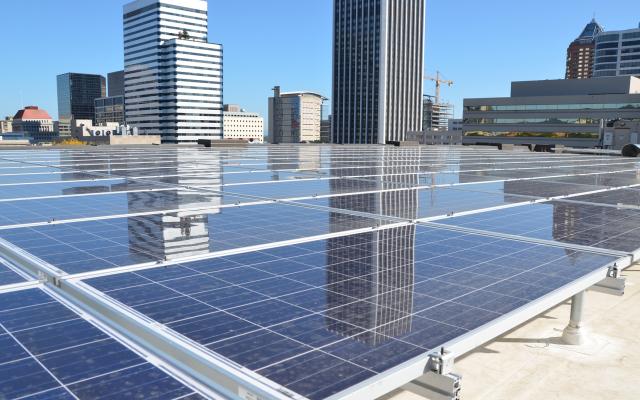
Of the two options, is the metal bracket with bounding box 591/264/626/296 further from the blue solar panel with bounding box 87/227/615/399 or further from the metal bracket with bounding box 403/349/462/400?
the metal bracket with bounding box 403/349/462/400

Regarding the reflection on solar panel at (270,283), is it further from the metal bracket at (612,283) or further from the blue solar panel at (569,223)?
the metal bracket at (612,283)

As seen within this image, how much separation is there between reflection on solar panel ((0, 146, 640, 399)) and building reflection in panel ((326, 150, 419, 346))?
4cm

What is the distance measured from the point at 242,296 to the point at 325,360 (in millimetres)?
Answer: 2598

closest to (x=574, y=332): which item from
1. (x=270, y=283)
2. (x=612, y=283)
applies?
(x=612, y=283)

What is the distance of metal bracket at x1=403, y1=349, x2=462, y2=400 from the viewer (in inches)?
232

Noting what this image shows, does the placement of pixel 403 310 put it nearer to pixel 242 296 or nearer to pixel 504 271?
pixel 242 296

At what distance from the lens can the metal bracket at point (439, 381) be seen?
19.3 feet

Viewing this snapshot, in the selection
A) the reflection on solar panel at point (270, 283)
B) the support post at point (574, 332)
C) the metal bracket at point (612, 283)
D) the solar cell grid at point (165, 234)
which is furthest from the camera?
the support post at point (574, 332)

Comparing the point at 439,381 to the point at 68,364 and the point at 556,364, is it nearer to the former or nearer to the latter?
the point at 68,364

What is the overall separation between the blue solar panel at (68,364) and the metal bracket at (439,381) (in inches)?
99.0

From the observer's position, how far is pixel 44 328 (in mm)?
6832

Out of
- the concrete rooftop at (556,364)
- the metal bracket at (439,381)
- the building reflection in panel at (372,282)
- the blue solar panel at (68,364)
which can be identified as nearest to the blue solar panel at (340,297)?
A: the building reflection in panel at (372,282)

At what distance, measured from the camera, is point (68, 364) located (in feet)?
18.9

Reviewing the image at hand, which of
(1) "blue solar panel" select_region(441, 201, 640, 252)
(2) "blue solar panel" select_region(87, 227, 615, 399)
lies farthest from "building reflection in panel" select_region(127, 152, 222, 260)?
(1) "blue solar panel" select_region(441, 201, 640, 252)
